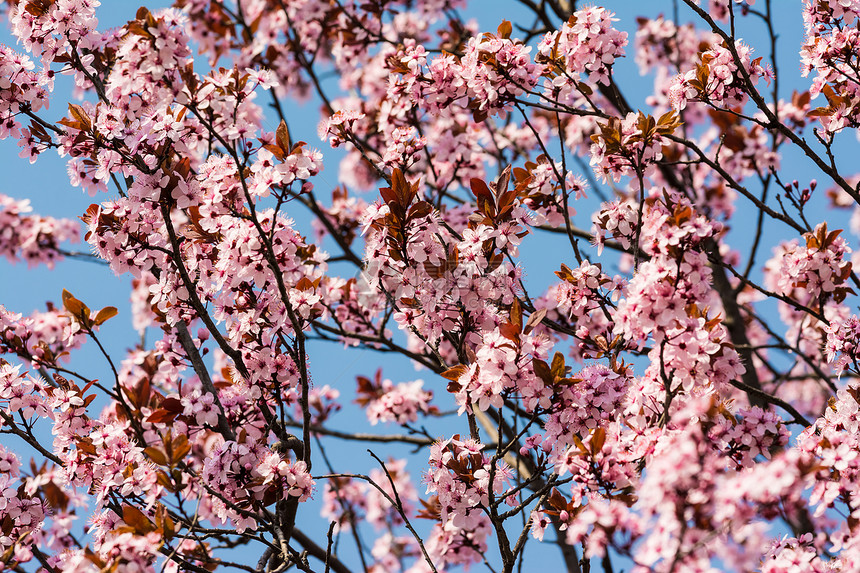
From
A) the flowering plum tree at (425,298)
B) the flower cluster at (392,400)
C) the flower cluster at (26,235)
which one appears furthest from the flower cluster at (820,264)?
the flower cluster at (26,235)

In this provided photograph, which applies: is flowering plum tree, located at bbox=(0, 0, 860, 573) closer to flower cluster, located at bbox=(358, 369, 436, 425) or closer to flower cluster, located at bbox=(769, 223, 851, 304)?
flower cluster, located at bbox=(769, 223, 851, 304)

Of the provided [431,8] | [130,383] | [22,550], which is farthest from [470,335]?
[431,8]

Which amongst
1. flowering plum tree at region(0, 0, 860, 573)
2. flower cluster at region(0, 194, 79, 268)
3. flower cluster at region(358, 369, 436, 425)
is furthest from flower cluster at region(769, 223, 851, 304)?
flower cluster at region(0, 194, 79, 268)

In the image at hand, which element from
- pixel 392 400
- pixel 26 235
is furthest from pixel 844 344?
pixel 26 235

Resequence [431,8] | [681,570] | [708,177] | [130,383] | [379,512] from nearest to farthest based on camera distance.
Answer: [681,570]
[130,383]
[431,8]
[708,177]
[379,512]

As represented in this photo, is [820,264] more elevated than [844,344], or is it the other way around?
[820,264]

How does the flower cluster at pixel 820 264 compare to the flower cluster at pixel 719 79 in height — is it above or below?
below

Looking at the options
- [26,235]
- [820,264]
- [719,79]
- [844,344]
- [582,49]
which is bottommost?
[844,344]

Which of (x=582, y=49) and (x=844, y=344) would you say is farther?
(x=582, y=49)

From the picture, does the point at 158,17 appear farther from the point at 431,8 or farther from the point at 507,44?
the point at 431,8

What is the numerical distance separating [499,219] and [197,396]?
5.74 ft

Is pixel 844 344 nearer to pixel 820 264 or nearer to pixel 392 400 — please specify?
pixel 820 264

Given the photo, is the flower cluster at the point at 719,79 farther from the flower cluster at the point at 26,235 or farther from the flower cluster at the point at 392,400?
the flower cluster at the point at 26,235

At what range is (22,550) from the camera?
11.7 ft
